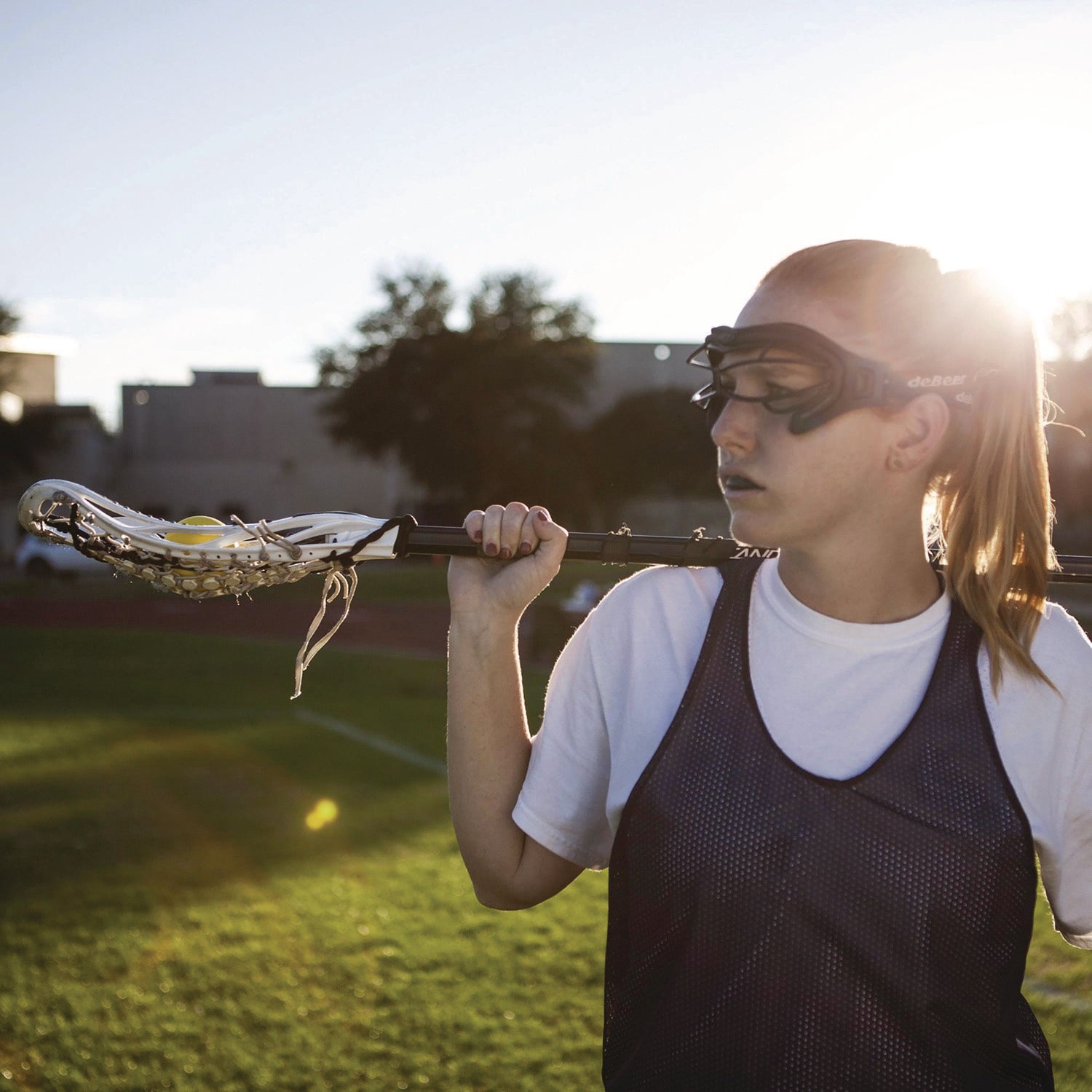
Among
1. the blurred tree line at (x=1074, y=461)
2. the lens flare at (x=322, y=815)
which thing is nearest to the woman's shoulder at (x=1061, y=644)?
the lens flare at (x=322, y=815)

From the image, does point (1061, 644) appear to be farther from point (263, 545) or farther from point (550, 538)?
point (263, 545)

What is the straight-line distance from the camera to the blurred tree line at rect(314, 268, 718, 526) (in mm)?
43375

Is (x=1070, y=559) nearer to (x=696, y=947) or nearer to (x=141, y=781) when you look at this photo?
(x=696, y=947)

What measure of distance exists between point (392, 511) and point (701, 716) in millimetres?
46560

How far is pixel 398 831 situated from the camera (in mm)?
7523

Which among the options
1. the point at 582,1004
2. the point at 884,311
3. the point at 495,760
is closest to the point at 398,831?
the point at 582,1004

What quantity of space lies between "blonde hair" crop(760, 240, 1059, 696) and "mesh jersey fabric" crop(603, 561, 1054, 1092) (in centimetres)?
24

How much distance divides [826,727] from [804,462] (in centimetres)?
43

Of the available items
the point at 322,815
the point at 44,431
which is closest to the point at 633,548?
the point at 322,815

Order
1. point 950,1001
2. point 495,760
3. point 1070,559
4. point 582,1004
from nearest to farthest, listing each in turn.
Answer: point 950,1001, point 495,760, point 1070,559, point 582,1004

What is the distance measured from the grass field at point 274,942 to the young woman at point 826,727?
8.72ft

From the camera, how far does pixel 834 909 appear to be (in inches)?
67.4

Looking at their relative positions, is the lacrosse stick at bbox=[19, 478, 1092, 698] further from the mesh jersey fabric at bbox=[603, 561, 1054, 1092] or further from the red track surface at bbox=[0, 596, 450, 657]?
the red track surface at bbox=[0, 596, 450, 657]

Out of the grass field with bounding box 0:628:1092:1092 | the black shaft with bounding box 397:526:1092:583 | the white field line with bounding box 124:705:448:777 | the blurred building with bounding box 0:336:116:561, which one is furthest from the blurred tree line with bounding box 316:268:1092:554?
the black shaft with bounding box 397:526:1092:583
